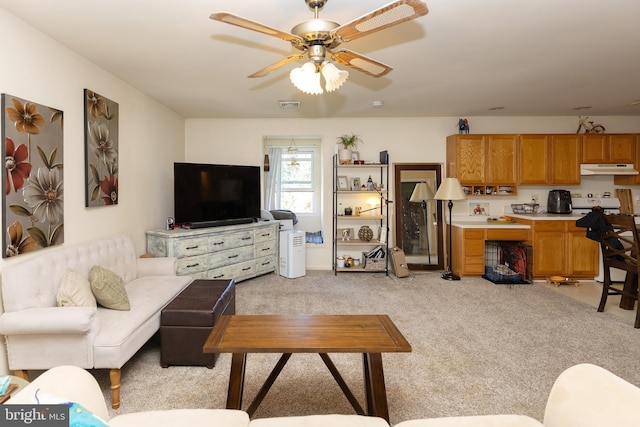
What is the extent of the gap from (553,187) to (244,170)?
16.1ft

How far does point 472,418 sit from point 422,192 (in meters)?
4.64

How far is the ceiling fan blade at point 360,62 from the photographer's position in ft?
6.97

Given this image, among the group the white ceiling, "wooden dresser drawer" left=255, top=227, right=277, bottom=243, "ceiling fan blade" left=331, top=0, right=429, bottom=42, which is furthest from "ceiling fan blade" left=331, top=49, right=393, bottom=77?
"wooden dresser drawer" left=255, top=227, right=277, bottom=243

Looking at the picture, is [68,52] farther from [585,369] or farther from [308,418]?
[585,369]

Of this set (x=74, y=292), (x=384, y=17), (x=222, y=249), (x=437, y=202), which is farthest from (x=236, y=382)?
(x=437, y=202)

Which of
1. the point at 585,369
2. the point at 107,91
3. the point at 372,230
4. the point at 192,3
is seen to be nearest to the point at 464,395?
the point at 585,369

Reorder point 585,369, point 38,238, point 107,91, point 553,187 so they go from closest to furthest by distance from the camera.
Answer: point 585,369, point 38,238, point 107,91, point 553,187

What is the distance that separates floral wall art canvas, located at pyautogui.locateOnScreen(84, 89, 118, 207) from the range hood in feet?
20.8

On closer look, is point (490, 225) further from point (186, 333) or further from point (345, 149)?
point (186, 333)

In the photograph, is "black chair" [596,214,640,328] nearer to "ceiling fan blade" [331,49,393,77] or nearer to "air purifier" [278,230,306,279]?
"ceiling fan blade" [331,49,393,77]

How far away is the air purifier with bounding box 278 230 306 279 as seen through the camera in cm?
527

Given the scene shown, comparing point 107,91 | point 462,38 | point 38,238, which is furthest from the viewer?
point 107,91

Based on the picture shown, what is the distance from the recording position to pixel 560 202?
17.6 ft

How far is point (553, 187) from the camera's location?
5.69 metres
